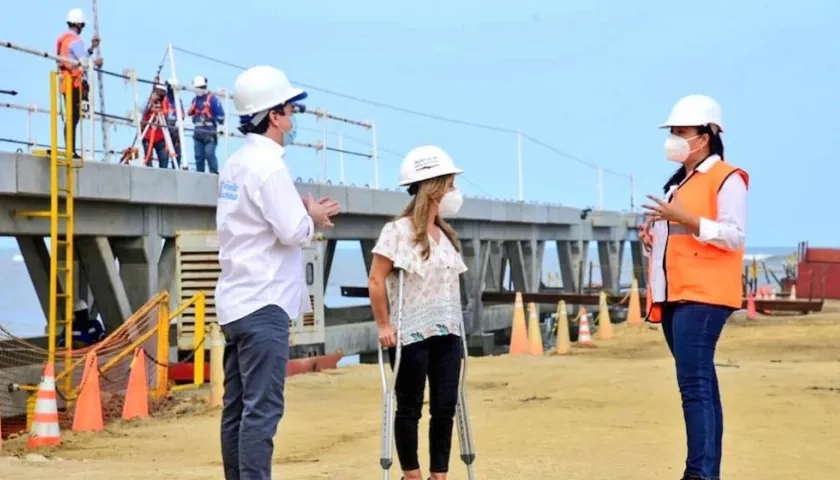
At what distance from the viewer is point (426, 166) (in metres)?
6.35

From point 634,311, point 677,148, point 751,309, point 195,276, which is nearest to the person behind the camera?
point 677,148

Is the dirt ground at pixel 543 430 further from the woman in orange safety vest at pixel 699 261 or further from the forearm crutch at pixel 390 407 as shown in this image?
the woman in orange safety vest at pixel 699 261

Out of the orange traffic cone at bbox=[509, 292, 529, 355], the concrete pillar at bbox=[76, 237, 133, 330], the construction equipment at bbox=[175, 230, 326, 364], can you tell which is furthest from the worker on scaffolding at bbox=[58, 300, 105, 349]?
the orange traffic cone at bbox=[509, 292, 529, 355]

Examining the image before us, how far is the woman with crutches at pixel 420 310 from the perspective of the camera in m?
6.25

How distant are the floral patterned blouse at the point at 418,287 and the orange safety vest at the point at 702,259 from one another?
109cm

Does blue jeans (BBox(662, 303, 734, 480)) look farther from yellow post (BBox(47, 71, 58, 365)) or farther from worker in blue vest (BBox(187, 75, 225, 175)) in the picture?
worker in blue vest (BBox(187, 75, 225, 175))

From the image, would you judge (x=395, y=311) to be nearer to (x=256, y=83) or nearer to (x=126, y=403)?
(x=256, y=83)

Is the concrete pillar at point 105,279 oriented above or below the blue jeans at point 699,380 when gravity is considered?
above

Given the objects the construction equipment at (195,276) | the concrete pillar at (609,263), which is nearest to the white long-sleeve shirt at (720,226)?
the construction equipment at (195,276)

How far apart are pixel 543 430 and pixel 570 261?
24.9 metres

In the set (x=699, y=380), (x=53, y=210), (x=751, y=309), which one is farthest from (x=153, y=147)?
(x=751, y=309)

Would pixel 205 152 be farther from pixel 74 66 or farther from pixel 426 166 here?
pixel 426 166

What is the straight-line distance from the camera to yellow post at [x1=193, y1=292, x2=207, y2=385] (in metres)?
13.5

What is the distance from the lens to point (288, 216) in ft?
17.2
